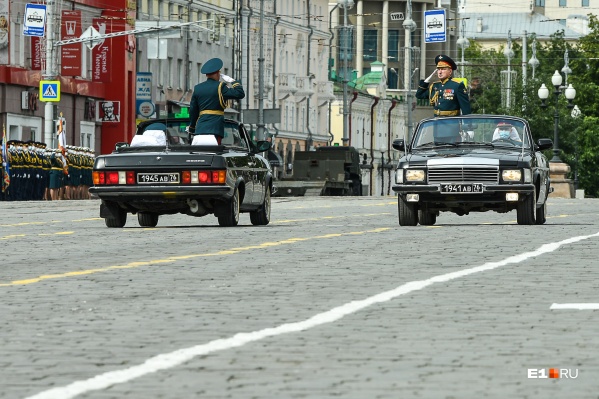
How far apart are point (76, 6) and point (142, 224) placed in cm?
4915

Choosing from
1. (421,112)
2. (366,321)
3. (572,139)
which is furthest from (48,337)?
(421,112)

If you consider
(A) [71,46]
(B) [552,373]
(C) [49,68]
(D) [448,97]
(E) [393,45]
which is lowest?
(B) [552,373]

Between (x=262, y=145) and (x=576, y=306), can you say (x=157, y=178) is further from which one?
(x=576, y=306)

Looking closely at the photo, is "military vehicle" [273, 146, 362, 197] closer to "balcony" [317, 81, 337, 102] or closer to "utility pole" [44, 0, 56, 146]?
"utility pole" [44, 0, 56, 146]

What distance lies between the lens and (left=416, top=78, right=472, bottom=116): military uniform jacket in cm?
2844

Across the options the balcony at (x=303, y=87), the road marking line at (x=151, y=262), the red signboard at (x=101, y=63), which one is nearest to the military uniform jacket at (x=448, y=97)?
the road marking line at (x=151, y=262)

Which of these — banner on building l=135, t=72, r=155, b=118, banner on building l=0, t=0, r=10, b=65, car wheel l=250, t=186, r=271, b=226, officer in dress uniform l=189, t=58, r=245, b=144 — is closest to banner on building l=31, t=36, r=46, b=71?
banner on building l=0, t=0, r=10, b=65

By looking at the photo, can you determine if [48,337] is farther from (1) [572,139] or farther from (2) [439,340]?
(1) [572,139]

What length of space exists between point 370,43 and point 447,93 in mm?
163343

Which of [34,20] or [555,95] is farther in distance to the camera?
[555,95]

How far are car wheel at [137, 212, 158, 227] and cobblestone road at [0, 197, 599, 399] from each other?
5.38m

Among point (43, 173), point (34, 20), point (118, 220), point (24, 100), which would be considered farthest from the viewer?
point (24, 100)

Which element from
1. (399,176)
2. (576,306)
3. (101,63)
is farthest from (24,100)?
(576,306)

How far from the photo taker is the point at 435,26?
11194 cm
